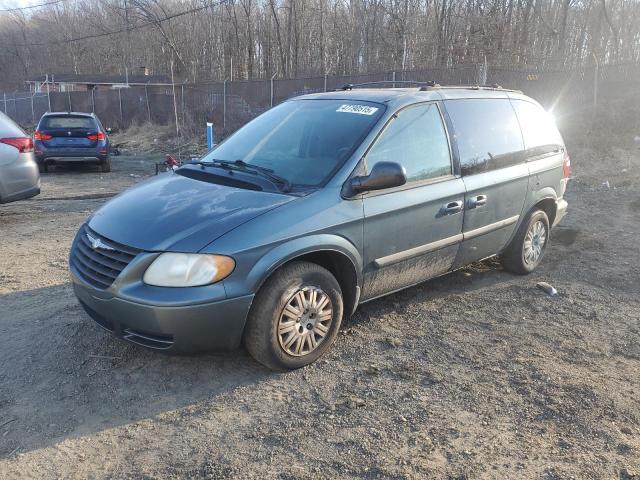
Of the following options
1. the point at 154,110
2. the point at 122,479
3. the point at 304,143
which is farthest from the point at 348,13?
the point at 122,479

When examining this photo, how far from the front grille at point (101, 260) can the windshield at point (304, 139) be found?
3.96ft

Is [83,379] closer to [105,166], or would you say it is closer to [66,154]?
[66,154]

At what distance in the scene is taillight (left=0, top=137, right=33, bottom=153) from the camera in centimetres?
688

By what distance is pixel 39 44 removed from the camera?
6438 cm

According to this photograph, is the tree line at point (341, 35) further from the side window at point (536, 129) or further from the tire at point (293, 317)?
the tire at point (293, 317)

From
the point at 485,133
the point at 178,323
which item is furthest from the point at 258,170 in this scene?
the point at 485,133

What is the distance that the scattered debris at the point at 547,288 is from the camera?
5107 mm

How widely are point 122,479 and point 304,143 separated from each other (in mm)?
2556

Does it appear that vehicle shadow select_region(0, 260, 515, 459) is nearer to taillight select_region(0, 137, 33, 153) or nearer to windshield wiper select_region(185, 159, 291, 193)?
windshield wiper select_region(185, 159, 291, 193)

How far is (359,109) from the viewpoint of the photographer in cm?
416

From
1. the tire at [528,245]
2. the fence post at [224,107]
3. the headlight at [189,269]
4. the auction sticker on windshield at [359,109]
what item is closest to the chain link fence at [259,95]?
the fence post at [224,107]

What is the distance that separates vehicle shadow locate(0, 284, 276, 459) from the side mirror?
1.38 m

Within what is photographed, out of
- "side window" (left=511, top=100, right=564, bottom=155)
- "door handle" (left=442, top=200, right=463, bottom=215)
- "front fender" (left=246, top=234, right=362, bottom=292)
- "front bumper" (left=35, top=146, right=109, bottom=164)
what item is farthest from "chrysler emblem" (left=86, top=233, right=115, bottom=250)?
"front bumper" (left=35, top=146, right=109, bottom=164)

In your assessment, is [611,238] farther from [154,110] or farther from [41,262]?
[154,110]
